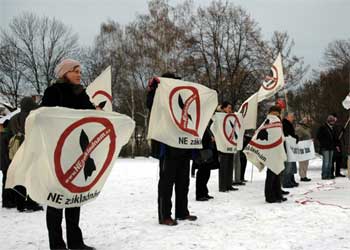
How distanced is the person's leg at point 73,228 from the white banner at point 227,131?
16.9ft

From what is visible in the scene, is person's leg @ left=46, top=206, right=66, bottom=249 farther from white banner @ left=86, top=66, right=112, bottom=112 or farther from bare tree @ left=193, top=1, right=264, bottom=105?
bare tree @ left=193, top=1, right=264, bottom=105

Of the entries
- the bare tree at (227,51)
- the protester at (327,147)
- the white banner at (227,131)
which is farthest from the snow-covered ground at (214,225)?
the bare tree at (227,51)

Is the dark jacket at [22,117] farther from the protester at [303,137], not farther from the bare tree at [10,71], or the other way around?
the bare tree at [10,71]

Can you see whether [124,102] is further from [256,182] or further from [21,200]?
[21,200]

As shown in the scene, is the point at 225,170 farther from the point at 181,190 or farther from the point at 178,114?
the point at 178,114

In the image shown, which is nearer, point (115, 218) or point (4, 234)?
point (4, 234)

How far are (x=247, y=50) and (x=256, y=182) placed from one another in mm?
27423

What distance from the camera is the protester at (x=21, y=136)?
751 centimetres

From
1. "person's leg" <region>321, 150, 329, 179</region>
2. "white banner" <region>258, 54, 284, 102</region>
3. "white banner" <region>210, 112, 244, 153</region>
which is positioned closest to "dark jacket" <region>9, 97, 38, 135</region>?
"white banner" <region>210, 112, 244, 153</region>

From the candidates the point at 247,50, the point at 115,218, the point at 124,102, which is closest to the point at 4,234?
the point at 115,218

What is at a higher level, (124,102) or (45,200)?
(124,102)

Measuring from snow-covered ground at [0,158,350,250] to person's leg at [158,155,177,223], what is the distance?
0.73ft

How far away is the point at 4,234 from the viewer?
5.97 metres

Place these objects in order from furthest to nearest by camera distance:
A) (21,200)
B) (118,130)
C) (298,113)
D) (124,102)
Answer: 1. (124,102)
2. (298,113)
3. (21,200)
4. (118,130)
